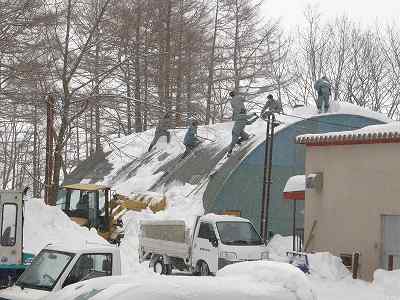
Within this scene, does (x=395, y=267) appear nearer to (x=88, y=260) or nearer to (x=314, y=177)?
(x=314, y=177)

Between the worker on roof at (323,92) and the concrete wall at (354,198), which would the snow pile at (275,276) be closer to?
the concrete wall at (354,198)

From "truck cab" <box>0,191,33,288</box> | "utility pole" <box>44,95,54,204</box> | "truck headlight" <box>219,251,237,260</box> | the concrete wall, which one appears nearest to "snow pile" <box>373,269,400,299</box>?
the concrete wall

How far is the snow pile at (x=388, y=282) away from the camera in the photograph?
782 inches

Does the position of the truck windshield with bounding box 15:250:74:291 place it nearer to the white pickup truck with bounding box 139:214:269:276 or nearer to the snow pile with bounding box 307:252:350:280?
the white pickup truck with bounding box 139:214:269:276

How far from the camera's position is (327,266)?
22.9 metres

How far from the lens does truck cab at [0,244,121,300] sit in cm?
1198

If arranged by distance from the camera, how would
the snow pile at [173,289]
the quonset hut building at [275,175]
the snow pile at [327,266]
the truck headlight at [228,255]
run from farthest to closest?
the quonset hut building at [275,175], the snow pile at [327,266], the truck headlight at [228,255], the snow pile at [173,289]

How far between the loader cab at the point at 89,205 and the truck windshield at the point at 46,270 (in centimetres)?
1572

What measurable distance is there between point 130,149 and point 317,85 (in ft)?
38.2

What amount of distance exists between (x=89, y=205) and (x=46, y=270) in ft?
55.3

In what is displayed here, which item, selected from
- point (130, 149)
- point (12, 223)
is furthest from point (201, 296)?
point (130, 149)

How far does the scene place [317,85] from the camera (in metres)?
34.1

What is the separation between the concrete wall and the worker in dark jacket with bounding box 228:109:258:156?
6154 millimetres

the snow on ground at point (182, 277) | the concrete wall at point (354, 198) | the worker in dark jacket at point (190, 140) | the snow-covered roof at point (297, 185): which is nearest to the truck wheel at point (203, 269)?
the snow on ground at point (182, 277)
